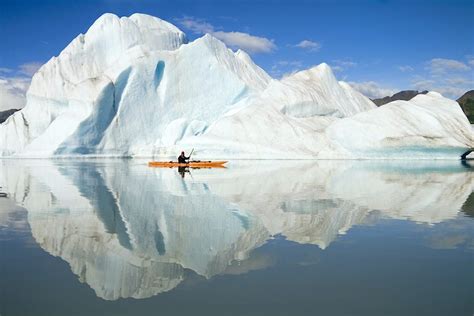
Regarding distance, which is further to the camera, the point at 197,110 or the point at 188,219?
the point at 197,110

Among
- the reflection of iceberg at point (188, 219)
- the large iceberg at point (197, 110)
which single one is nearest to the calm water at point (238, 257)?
the reflection of iceberg at point (188, 219)

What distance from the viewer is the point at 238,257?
457 centimetres

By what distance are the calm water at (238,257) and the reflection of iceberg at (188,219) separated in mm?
20

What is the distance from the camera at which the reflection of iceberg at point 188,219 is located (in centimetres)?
431

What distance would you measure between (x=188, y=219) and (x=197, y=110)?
30245 mm

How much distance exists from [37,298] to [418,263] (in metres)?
3.30

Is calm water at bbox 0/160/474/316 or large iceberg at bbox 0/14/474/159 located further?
large iceberg at bbox 0/14/474/159

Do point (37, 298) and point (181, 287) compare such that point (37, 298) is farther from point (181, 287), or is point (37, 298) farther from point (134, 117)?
Answer: point (134, 117)

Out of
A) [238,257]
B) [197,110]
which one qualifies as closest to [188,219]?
[238,257]

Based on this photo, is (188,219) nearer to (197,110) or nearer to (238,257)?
(238,257)

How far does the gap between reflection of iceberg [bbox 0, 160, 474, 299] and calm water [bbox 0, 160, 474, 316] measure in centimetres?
2

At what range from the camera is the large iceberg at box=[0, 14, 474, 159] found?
27.4 m

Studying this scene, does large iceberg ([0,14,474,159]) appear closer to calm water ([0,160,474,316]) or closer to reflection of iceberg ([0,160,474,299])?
reflection of iceberg ([0,160,474,299])

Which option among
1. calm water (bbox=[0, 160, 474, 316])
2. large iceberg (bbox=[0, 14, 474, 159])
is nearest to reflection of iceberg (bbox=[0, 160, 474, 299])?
calm water (bbox=[0, 160, 474, 316])
